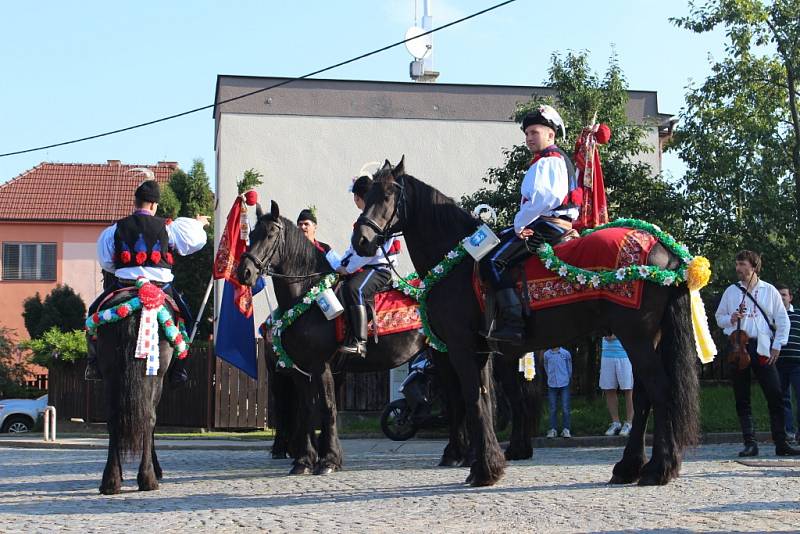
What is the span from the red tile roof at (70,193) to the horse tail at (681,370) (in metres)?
37.6

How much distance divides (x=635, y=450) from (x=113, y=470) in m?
4.69

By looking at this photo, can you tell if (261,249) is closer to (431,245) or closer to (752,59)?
(431,245)

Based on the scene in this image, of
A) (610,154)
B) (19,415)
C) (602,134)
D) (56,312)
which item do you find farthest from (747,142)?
(56,312)

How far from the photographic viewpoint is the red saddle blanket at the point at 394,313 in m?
11.5

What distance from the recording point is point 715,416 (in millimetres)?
16219

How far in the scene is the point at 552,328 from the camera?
9.20m

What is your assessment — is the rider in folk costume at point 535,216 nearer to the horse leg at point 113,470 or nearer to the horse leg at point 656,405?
the horse leg at point 656,405

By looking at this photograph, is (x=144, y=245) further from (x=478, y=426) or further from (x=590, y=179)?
(x=590, y=179)

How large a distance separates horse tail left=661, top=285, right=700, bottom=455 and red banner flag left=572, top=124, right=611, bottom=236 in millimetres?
1284

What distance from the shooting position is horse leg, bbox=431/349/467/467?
11.3 metres

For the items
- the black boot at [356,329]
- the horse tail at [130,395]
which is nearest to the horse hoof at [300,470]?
the black boot at [356,329]

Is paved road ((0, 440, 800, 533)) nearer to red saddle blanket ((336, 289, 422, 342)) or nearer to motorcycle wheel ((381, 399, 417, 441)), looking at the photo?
red saddle blanket ((336, 289, 422, 342))

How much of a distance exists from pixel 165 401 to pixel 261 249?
1235 centimetres

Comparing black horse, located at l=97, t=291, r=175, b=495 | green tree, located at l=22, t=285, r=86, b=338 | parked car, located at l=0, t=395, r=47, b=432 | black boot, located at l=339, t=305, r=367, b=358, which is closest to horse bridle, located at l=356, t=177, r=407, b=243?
black boot, located at l=339, t=305, r=367, b=358
